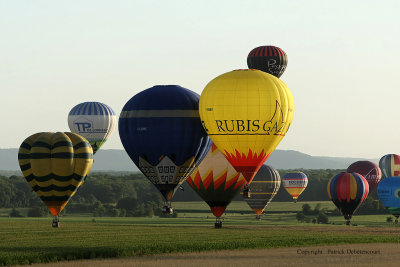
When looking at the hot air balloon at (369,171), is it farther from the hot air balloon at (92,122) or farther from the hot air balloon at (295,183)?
the hot air balloon at (92,122)

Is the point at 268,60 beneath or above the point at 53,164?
above

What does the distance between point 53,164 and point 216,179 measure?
40.1 ft

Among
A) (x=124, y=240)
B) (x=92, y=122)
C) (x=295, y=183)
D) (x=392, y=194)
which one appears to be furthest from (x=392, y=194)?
(x=124, y=240)

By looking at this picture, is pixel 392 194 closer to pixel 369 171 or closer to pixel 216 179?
pixel 369 171

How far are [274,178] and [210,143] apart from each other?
1141 inches

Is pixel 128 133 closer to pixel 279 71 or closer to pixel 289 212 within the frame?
pixel 279 71

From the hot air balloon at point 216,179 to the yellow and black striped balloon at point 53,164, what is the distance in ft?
29.4

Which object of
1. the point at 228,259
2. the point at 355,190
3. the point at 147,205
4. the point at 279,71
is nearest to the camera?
the point at 228,259

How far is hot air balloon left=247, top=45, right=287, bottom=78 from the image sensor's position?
7681cm

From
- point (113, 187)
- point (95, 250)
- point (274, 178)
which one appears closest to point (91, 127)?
point (274, 178)

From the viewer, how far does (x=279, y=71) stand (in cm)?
7700

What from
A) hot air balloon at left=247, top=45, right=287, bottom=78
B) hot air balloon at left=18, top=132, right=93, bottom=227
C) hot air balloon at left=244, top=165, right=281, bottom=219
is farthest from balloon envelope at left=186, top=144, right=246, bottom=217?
hot air balloon at left=244, top=165, right=281, bottom=219

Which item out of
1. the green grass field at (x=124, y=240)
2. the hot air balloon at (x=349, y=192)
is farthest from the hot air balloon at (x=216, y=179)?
the hot air balloon at (x=349, y=192)

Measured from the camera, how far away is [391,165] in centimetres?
11812
